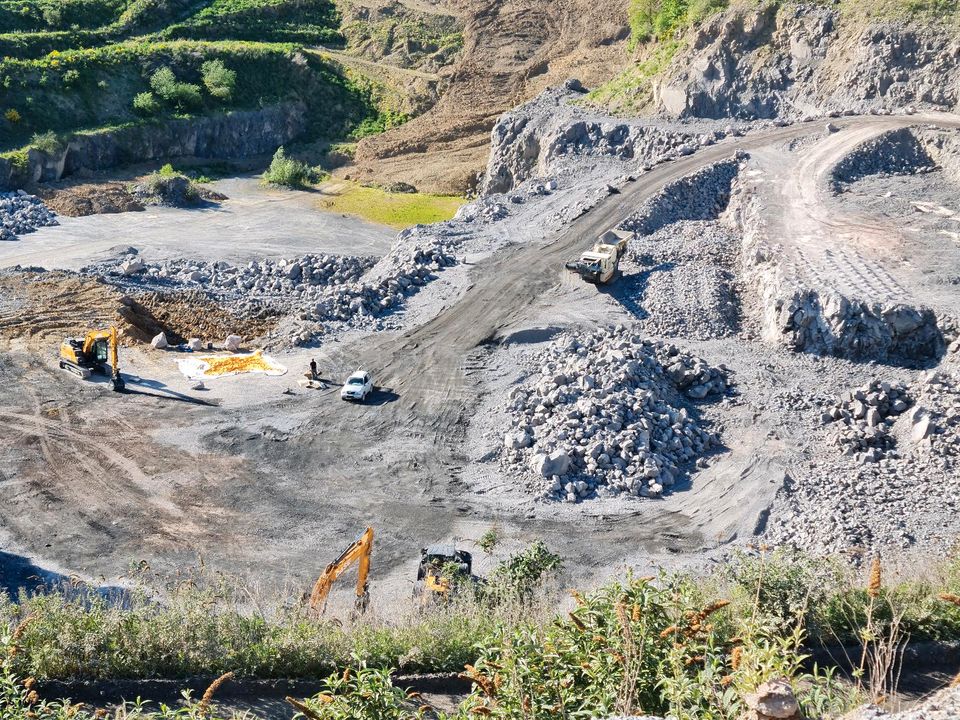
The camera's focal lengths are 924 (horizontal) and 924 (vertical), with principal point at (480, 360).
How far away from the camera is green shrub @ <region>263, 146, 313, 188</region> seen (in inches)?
2057

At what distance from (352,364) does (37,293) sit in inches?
515

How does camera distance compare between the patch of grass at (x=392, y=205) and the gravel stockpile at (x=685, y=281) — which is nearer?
the gravel stockpile at (x=685, y=281)

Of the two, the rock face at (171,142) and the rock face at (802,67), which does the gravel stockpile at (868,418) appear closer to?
the rock face at (802,67)

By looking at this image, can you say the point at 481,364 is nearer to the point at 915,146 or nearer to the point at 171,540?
the point at 171,540

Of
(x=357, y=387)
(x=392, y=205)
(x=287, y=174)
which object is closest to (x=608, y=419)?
(x=357, y=387)

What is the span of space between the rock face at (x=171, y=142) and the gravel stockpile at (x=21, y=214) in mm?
2579

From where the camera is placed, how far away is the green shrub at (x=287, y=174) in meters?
52.2

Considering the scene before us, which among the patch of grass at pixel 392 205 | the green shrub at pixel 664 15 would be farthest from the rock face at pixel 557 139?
the green shrub at pixel 664 15

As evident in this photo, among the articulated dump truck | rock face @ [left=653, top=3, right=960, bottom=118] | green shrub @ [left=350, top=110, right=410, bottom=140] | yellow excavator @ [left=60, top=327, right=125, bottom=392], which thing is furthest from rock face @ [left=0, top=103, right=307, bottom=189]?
the articulated dump truck

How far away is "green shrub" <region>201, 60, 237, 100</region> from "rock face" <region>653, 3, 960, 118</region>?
28.6 m

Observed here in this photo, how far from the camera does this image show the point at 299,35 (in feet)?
236

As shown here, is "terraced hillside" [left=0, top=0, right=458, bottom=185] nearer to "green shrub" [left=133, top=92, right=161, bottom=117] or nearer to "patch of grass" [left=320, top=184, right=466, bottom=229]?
"green shrub" [left=133, top=92, right=161, bottom=117]

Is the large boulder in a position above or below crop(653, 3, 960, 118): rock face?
below

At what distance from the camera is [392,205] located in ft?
164
